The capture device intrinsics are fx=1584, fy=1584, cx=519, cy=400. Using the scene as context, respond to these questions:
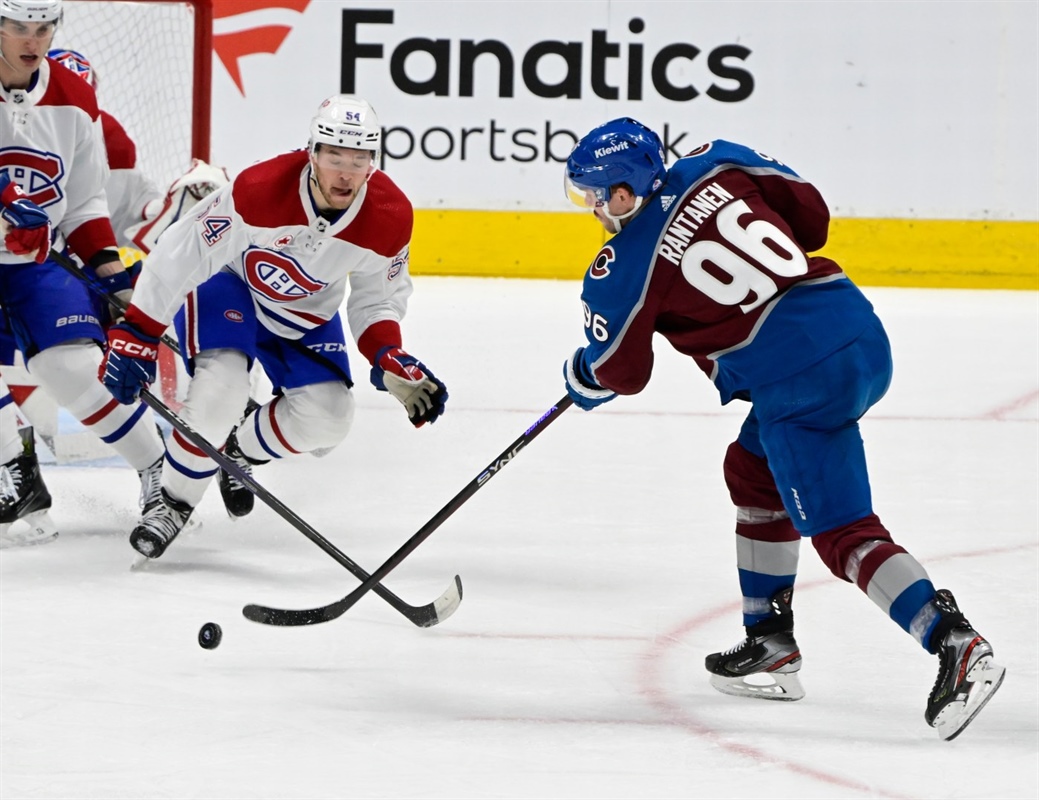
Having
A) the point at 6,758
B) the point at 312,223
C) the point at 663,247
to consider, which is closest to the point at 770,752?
the point at 663,247

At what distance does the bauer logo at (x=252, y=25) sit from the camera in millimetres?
6500

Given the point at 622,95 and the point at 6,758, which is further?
the point at 622,95

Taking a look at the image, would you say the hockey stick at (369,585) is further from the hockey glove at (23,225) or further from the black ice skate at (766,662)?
the hockey glove at (23,225)

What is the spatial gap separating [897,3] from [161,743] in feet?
17.0

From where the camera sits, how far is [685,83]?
255 inches

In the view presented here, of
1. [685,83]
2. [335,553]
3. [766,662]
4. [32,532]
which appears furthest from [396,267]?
[685,83]

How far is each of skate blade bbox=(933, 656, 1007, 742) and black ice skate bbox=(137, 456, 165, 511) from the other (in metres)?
1.82

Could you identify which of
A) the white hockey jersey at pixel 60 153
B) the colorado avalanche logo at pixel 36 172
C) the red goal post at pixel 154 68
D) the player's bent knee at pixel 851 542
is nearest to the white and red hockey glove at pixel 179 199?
the red goal post at pixel 154 68

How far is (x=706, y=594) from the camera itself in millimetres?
2953

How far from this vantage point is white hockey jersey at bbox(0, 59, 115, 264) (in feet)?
10.5

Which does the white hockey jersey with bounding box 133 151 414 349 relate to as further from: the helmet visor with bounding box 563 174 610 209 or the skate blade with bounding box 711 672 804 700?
the skate blade with bounding box 711 672 804 700

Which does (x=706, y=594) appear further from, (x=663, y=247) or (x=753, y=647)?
(x=663, y=247)

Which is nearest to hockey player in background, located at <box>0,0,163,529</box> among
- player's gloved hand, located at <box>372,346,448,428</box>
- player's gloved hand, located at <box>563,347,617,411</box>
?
player's gloved hand, located at <box>372,346,448,428</box>

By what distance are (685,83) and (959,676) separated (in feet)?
15.6
